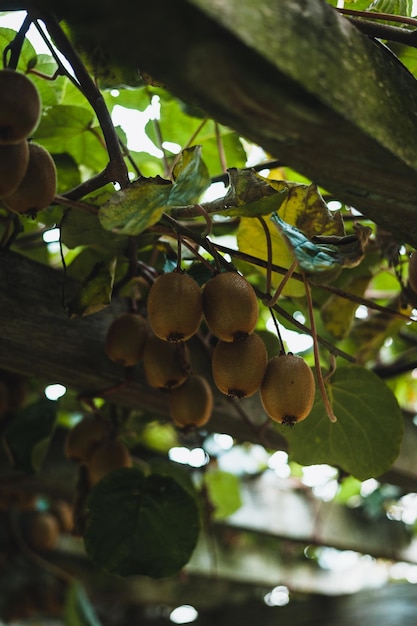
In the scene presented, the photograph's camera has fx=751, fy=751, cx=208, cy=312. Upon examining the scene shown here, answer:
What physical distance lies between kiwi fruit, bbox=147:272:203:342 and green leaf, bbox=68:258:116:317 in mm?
117

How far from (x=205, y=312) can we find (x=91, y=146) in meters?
0.49

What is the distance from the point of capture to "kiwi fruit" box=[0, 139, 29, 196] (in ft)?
2.02

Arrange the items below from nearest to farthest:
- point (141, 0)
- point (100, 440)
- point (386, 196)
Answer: point (141, 0)
point (386, 196)
point (100, 440)

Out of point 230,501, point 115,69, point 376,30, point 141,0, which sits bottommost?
point 230,501

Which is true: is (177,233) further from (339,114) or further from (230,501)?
(230,501)

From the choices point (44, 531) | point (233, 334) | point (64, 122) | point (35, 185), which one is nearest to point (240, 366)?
point (233, 334)

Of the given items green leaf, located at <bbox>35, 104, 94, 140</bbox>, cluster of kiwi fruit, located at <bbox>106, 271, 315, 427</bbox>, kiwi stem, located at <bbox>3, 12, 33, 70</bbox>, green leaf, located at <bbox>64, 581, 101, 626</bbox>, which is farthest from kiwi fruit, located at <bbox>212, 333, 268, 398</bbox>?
green leaf, located at <bbox>64, 581, 101, 626</bbox>

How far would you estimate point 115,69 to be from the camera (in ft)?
2.98

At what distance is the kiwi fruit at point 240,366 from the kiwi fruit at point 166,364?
0.12 metres

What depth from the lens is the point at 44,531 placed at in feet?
6.16

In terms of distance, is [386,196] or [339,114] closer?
[339,114]

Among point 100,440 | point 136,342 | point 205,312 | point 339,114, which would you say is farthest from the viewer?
point 100,440

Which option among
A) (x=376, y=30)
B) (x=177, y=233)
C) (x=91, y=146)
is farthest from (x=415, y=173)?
(x=91, y=146)

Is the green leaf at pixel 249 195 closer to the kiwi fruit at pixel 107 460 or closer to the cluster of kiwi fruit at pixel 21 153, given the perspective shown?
the cluster of kiwi fruit at pixel 21 153
